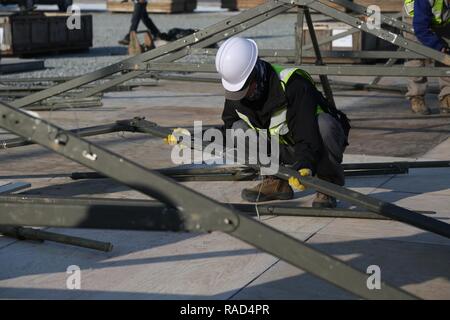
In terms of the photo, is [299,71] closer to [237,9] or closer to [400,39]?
[400,39]

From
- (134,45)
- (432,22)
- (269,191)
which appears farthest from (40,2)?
(269,191)

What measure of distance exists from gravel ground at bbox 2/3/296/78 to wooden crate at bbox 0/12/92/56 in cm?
23

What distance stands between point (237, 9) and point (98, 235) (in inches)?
860

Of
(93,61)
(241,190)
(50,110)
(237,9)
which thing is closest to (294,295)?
(241,190)

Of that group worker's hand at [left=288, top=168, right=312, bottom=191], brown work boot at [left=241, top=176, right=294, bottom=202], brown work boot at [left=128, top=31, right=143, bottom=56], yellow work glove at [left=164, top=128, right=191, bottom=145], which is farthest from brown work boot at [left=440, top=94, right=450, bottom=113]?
brown work boot at [left=128, top=31, right=143, bottom=56]

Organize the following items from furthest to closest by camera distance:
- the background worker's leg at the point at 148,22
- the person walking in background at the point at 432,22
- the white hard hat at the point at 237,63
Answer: the background worker's leg at the point at 148,22
the person walking in background at the point at 432,22
the white hard hat at the point at 237,63

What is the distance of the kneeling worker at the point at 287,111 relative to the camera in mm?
5332

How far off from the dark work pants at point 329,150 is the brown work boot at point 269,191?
1.10 ft

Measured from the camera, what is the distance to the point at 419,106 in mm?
10141

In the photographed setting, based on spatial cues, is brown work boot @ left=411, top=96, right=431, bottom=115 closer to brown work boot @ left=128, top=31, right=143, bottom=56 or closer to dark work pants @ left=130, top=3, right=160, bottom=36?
brown work boot @ left=128, top=31, right=143, bottom=56

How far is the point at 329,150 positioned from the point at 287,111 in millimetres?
452

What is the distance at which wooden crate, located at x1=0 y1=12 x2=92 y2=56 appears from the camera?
54.1 ft

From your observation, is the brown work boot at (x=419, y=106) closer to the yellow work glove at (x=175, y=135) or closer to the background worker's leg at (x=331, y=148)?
the background worker's leg at (x=331, y=148)

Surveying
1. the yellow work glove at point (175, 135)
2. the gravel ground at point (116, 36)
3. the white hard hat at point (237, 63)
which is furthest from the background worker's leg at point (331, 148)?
the gravel ground at point (116, 36)
